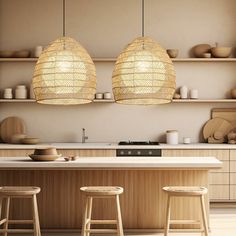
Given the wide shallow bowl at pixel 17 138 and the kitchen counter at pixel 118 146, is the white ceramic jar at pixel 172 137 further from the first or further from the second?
the wide shallow bowl at pixel 17 138

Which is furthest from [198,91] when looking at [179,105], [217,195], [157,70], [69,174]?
[157,70]

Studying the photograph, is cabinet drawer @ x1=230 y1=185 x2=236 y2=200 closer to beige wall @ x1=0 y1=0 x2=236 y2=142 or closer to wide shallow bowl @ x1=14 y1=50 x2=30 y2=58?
beige wall @ x1=0 y1=0 x2=236 y2=142

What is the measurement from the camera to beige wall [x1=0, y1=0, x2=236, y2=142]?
811 centimetres

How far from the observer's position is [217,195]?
751 cm

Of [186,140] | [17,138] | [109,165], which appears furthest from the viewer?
[186,140]

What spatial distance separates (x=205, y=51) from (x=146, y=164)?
322 cm

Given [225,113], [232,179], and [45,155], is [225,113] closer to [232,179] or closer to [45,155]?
[232,179]

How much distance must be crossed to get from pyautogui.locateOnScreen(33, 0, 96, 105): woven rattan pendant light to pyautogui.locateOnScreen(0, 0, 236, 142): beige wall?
3564 mm

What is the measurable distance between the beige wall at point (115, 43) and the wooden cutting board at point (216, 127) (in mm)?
120

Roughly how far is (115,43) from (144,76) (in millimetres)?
3796

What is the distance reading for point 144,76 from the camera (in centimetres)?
441

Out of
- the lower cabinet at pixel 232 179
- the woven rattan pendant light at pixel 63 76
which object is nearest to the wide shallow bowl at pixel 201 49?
the lower cabinet at pixel 232 179

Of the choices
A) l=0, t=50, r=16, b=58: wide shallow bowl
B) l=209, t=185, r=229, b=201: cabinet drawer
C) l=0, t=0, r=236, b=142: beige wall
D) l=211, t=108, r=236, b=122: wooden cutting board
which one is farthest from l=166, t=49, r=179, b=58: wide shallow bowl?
l=0, t=50, r=16, b=58: wide shallow bowl

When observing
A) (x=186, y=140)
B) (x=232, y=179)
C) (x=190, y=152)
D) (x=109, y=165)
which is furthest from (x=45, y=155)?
(x=232, y=179)
